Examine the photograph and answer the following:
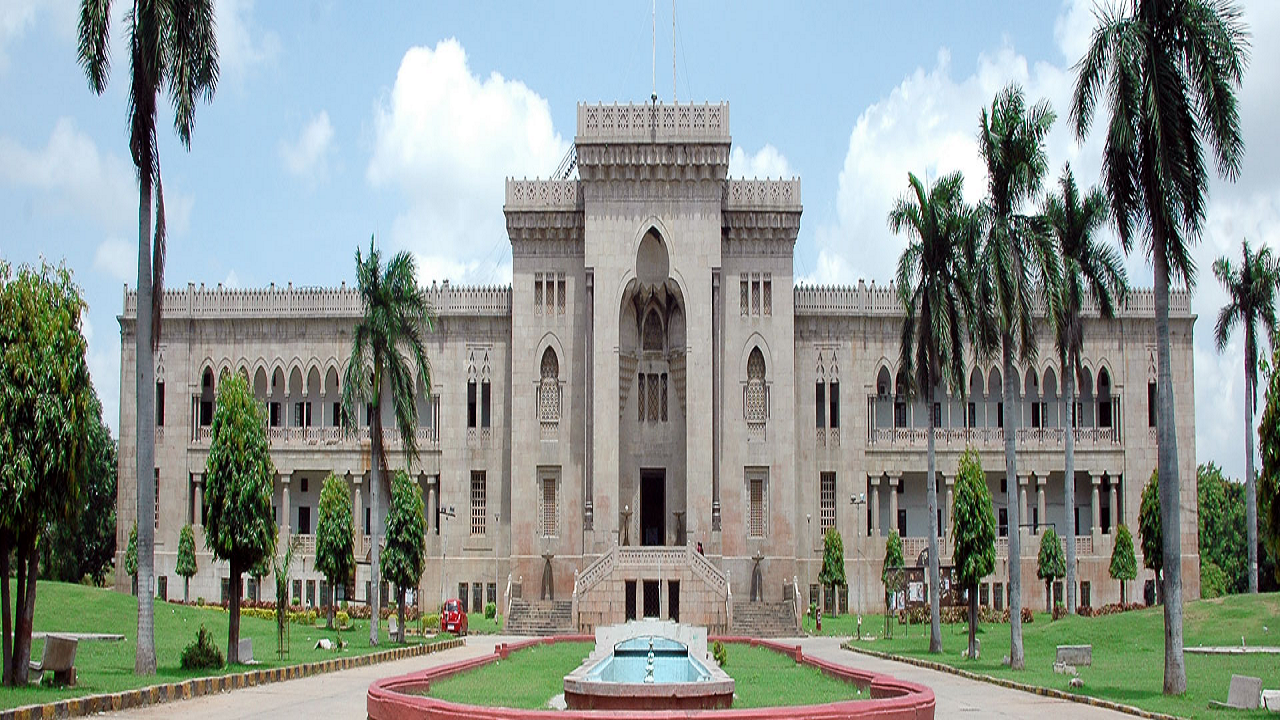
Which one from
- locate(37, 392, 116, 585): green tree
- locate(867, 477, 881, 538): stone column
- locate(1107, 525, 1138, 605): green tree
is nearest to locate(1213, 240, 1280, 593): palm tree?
locate(1107, 525, 1138, 605): green tree

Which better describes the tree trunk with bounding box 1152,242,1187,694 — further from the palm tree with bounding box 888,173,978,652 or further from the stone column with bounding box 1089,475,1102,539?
the stone column with bounding box 1089,475,1102,539

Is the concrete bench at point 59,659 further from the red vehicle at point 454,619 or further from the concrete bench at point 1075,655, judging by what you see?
the red vehicle at point 454,619

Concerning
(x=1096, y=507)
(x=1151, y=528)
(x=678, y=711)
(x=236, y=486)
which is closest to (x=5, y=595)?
(x=236, y=486)

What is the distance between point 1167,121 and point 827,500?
34820mm

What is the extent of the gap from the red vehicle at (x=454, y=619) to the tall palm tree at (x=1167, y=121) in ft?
90.3

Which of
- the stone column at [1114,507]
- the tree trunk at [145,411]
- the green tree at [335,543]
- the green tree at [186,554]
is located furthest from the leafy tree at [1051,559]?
the tree trunk at [145,411]

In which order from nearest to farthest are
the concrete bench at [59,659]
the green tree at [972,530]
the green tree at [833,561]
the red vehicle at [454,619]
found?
1. the concrete bench at [59,659]
2. the green tree at [972,530]
3. the red vehicle at [454,619]
4. the green tree at [833,561]

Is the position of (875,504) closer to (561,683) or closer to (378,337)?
(378,337)

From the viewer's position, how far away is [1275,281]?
4956cm

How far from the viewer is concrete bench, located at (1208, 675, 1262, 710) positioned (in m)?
20.3

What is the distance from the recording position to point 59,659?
814 inches

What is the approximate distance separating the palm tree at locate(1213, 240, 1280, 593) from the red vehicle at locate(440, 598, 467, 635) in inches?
1070

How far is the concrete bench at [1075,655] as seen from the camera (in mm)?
29469

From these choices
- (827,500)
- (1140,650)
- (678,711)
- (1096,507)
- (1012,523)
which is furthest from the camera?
(827,500)
